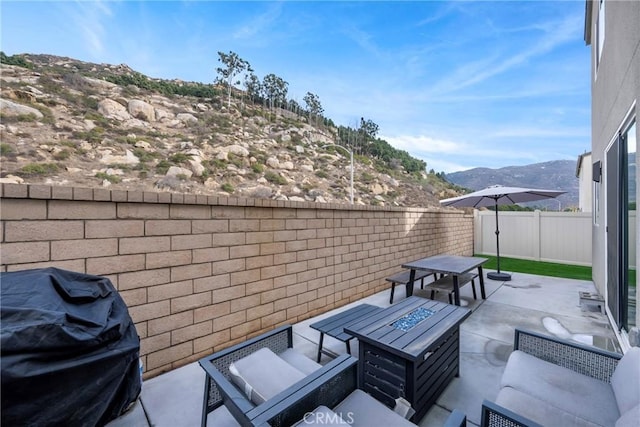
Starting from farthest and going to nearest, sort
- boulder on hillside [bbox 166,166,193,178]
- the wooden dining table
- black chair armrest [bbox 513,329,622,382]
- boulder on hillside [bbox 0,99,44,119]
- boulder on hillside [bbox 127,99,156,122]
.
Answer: boulder on hillside [bbox 127,99,156,122]
boulder on hillside [bbox 166,166,193,178]
boulder on hillside [bbox 0,99,44,119]
the wooden dining table
black chair armrest [bbox 513,329,622,382]

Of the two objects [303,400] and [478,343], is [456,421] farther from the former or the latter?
[478,343]

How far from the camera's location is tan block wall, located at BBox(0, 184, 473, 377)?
2010mm

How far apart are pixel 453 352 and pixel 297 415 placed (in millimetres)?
1794

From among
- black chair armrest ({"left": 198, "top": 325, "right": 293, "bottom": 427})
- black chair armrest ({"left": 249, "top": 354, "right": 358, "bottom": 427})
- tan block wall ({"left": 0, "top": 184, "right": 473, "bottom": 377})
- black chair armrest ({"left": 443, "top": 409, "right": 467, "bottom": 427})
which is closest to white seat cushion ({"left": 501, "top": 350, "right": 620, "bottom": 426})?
black chair armrest ({"left": 443, "top": 409, "right": 467, "bottom": 427})

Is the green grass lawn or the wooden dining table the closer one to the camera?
the wooden dining table

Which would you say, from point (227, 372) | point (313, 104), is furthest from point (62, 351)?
point (313, 104)

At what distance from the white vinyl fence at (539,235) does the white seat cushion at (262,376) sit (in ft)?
31.0

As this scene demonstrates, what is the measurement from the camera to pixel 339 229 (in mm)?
4480

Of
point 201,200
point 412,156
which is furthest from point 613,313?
point 412,156

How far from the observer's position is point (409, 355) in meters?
1.85

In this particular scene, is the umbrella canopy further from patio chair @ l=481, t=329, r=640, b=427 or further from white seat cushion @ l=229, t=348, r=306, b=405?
white seat cushion @ l=229, t=348, r=306, b=405

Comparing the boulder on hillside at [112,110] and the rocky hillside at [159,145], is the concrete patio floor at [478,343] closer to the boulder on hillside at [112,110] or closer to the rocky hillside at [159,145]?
the rocky hillside at [159,145]

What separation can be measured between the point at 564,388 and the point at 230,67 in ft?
114

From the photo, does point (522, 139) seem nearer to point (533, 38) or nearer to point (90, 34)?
point (533, 38)
